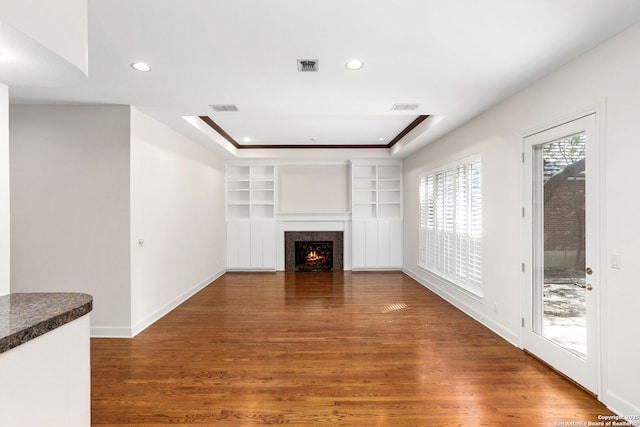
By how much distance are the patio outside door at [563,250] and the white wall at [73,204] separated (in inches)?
171

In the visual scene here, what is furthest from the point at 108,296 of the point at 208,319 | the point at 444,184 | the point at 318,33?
the point at 444,184

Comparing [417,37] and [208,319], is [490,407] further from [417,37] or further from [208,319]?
[208,319]

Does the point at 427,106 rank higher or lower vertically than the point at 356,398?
higher

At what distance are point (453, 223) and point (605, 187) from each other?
251 centimetres

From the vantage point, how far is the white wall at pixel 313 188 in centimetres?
753

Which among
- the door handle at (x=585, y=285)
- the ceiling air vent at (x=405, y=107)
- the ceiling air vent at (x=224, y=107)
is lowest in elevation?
the door handle at (x=585, y=285)

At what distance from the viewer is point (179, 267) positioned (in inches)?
190

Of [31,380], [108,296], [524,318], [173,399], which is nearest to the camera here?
[31,380]

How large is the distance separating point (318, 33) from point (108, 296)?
3.58 m

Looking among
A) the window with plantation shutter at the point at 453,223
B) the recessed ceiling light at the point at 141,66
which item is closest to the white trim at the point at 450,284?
the window with plantation shutter at the point at 453,223

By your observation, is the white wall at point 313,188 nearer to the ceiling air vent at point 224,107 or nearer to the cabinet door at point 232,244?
the cabinet door at point 232,244

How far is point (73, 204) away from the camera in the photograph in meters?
3.55

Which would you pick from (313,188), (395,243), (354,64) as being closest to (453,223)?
(395,243)

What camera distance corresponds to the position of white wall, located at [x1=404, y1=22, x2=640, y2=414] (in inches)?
82.2
